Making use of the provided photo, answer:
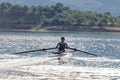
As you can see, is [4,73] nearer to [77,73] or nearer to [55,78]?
[55,78]

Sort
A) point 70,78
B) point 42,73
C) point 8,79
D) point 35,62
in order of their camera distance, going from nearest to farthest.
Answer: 1. point 8,79
2. point 70,78
3. point 42,73
4. point 35,62

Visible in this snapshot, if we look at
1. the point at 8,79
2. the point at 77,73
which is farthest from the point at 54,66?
the point at 8,79

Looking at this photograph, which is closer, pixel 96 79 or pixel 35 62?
pixel 96 79

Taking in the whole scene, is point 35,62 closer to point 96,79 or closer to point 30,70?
point 30,70

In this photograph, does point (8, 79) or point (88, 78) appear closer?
point (8, 79)

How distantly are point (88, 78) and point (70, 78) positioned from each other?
285 cm

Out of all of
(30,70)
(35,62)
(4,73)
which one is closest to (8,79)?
(4,73)

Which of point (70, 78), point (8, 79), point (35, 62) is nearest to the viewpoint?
point (8, 79)

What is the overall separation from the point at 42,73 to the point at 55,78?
476 cm

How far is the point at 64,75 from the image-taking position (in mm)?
60156

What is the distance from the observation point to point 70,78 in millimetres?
57156

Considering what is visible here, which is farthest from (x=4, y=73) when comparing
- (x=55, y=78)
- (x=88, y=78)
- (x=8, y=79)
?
(x=88, y=78)

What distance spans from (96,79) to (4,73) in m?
12.0

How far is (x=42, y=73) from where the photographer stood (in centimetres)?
6134
